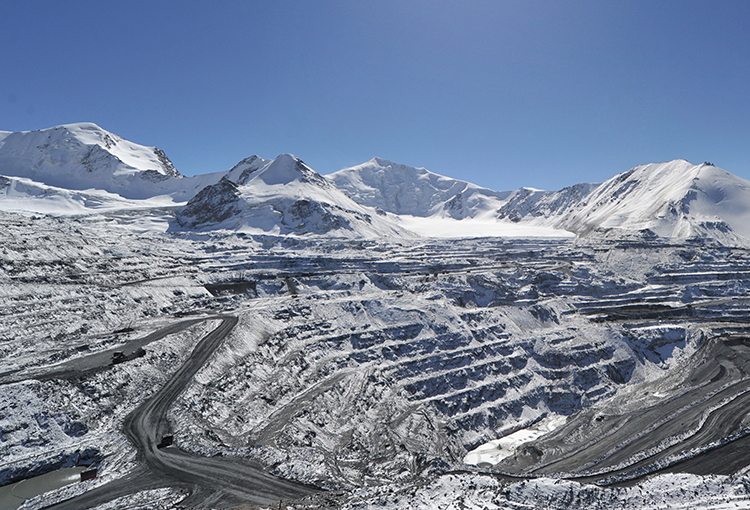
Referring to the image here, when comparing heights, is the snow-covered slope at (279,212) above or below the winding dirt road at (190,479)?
above

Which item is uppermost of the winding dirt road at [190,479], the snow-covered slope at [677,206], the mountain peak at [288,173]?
the mountain peak at [288,173]

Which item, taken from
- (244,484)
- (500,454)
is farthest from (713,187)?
(244,484)

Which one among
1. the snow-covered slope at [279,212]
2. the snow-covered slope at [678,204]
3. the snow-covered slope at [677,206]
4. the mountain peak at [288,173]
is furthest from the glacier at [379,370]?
the mountain peak at [288,173]

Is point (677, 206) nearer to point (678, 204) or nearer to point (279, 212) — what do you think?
point (678, 204)

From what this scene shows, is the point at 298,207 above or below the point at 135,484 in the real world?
above

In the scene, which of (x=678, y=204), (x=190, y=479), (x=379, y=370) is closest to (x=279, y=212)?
(x=379, y=370)

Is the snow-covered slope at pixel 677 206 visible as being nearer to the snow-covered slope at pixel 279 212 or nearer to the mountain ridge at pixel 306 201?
the mountain ridge at pixel 306 201

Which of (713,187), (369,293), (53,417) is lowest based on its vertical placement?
(53,417)

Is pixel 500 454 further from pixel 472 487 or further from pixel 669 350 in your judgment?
pixel 669 350
